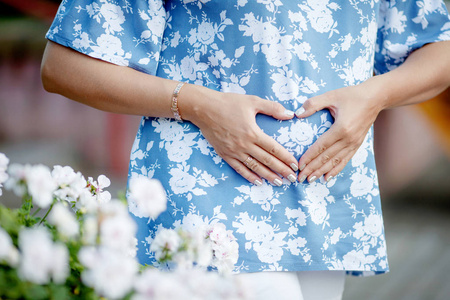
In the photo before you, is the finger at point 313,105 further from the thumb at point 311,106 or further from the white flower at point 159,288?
the white flower at point 159,288

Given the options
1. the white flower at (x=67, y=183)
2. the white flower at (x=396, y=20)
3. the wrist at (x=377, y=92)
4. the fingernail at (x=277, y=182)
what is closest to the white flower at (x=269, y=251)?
the fingernail at (x=277, y=182)

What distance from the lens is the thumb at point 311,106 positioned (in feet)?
3.72

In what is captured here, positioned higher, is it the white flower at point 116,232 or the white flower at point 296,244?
the white flower at point 116,232

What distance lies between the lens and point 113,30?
3.79ft

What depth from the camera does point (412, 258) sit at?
15.4ft

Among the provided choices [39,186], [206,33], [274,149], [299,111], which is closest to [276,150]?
[274,149]

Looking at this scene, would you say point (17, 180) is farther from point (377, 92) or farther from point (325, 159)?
point (377, 92)

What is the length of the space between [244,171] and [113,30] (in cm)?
43

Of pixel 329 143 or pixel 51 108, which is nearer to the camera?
pixel 329 143

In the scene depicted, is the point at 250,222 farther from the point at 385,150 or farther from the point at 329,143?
the point at 385,150

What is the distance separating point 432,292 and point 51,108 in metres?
4.13

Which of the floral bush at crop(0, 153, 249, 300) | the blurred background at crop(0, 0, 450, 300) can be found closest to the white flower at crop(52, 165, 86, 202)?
the floral bush at crop(0, 153, 249, 300)

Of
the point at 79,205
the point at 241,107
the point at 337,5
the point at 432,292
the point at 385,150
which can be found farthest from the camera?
the point at 385,150

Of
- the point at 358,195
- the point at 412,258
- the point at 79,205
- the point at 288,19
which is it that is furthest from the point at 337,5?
the point at 412,258
